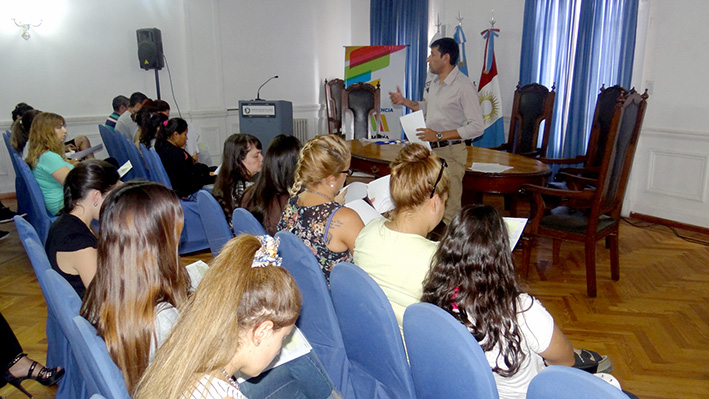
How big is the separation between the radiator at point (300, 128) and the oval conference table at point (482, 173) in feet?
11.3

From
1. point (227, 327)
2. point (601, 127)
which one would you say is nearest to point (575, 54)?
point (601, 127)

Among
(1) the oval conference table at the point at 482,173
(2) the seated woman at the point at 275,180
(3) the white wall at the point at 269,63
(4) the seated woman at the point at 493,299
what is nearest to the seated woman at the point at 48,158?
(3) the white wall at the point at 269,63

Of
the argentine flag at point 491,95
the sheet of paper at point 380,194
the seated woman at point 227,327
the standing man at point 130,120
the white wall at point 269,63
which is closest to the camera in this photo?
the seated woman at point 227,327

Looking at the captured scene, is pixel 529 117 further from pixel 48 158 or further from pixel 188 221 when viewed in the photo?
pixel 48 158

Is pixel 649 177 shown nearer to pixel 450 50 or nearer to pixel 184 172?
pixel 450 50

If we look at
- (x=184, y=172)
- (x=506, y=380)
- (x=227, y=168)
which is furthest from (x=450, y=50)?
(x=506, y=380)

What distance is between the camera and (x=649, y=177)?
15.9 feet

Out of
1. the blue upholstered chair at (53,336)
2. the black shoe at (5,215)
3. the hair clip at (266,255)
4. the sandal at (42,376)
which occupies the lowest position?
the sandal at (42,376)

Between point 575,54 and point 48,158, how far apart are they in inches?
191

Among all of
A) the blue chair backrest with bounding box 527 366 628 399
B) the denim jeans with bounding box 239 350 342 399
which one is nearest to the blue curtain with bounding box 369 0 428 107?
the denim jeans with bounding box 239 350 342 399

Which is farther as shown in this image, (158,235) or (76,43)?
(76,43)

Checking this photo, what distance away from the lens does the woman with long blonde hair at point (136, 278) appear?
1306mm

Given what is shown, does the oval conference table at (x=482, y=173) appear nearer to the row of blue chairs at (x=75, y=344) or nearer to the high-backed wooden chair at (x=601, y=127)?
the high-backed wooden chair at (x=601, y=127)

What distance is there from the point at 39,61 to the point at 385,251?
601 cm
